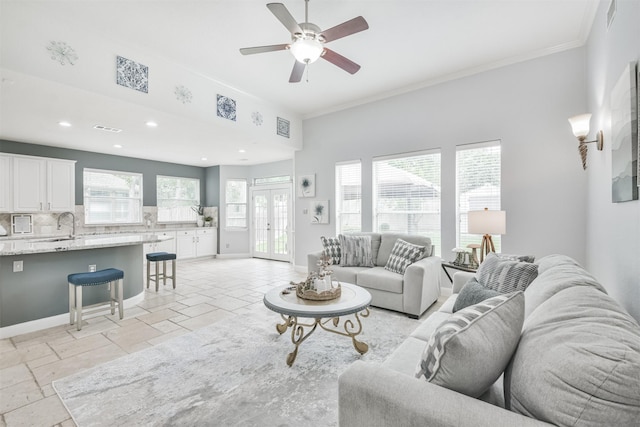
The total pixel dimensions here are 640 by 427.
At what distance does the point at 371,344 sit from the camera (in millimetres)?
2832

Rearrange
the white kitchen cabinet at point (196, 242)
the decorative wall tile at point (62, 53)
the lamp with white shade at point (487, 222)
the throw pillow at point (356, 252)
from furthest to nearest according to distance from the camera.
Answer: the white kitchen cabinet at point (196, 242)
the throw pillow at point (356, 252)
the lamp with white shade at point (487, 222)
the decorative wall tile at point (62, 53)

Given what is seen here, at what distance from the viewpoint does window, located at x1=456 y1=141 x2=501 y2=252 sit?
404cm

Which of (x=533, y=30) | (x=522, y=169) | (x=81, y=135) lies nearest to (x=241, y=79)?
(x=81, y=135)

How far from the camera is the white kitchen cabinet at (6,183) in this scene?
5160 mm

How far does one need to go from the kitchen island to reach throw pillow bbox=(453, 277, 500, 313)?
369 cm

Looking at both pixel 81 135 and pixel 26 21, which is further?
pixel 81 135

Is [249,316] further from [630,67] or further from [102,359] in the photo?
[630,67]

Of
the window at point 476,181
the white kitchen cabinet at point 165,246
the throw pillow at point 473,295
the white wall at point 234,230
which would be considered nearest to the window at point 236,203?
the white wall at point 234,230

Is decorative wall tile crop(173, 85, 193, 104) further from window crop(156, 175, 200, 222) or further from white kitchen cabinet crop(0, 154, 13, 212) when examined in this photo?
window crop(156, 175, 200, 222)

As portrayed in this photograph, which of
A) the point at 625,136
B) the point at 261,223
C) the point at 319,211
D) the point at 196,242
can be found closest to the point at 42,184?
the point at 196,242

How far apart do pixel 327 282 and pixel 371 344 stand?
2.51 ft

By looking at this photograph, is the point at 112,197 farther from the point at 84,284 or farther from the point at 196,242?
the point at 84,284

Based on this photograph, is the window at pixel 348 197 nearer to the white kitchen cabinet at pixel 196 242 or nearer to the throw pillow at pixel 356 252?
the throw pillow at pixel 356 252

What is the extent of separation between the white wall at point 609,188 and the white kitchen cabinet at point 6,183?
801 centimetres
